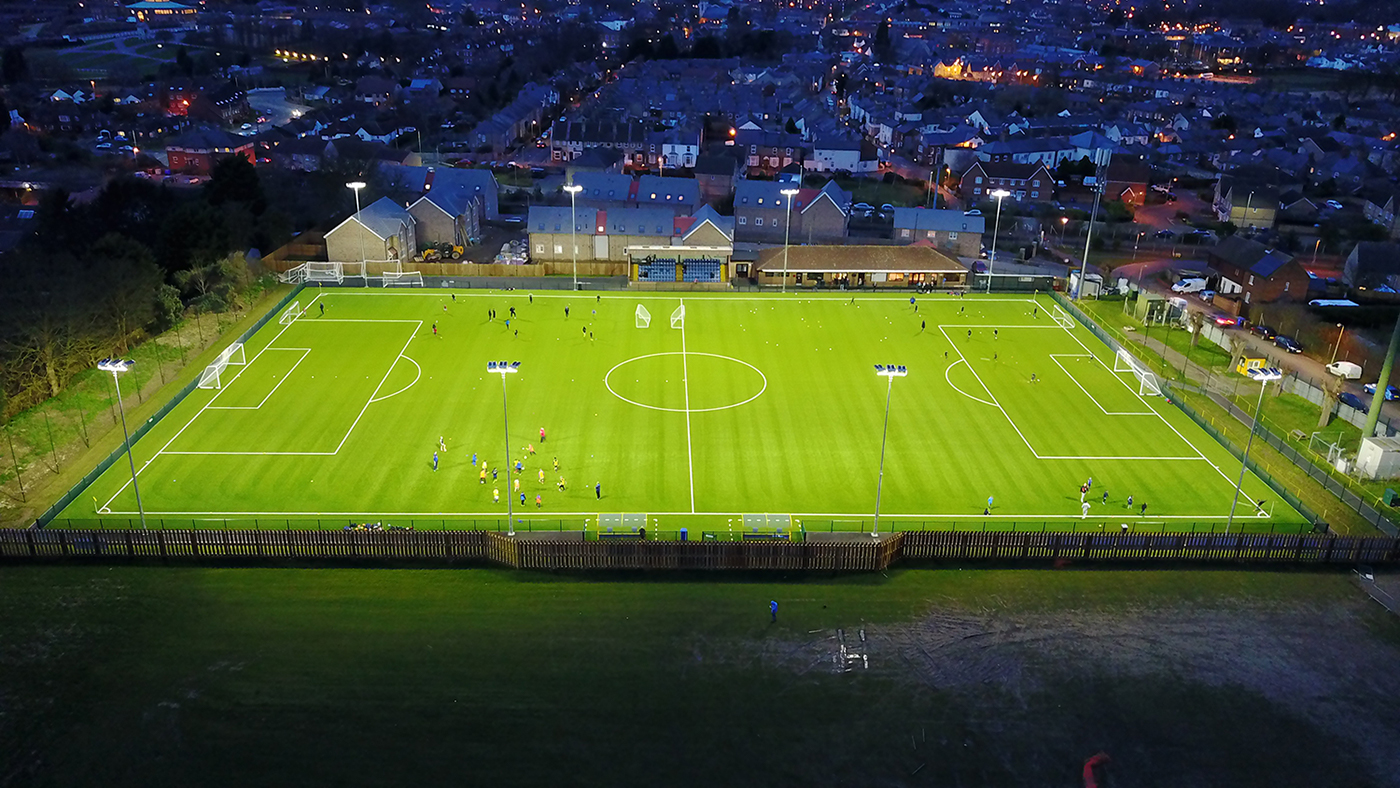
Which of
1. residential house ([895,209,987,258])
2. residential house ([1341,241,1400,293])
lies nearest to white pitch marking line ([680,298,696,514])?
residential house ([895,209,987,258])

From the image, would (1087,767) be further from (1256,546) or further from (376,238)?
(376,238)

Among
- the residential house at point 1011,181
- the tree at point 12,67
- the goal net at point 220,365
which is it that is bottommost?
the goal net at point 220,365

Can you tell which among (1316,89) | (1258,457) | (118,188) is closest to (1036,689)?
(1258,457)

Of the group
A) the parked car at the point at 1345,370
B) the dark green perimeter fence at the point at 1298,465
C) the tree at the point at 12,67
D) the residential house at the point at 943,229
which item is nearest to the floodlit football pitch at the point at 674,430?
the dark green perimeter fence at the point at 1298,465

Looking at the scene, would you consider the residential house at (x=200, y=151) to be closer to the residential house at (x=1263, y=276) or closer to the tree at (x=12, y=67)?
the tree at (x=12, y=67)

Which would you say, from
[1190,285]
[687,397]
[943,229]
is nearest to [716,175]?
[943,229]

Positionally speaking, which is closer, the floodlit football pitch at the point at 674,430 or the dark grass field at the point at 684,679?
the dark grass field at the point at 684,679

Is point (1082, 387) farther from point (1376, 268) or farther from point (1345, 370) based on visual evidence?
point (1376, 268)
